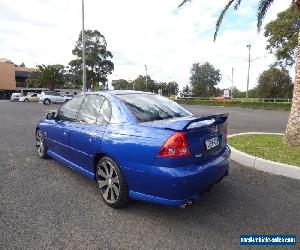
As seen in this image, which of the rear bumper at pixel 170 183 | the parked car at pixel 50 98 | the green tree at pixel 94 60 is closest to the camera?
the rear bumper at pixel 170 183

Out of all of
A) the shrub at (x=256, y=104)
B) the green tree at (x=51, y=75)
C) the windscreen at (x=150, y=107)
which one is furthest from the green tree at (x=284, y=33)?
the green tree at (x=51, y=75)

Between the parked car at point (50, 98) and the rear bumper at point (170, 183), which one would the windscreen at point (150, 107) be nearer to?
the rear bumper at point (170, 183)

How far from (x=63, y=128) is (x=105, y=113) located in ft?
3.70

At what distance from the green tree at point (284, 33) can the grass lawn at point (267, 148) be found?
24402 millimetres

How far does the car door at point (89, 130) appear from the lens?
168 inches

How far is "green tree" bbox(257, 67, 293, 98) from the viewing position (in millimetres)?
62625

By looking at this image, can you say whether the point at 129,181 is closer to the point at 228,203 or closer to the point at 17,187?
the point at 228,203

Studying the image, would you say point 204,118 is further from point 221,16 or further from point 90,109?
point 221,16

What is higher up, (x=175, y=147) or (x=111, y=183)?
(x=175, y=147)

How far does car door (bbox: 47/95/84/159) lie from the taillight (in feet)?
6.87

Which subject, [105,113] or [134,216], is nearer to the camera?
[134,216]

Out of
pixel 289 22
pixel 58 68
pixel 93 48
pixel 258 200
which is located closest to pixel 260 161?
pixel 258 200

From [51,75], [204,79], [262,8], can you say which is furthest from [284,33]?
[204,79]

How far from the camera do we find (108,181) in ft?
13.4
